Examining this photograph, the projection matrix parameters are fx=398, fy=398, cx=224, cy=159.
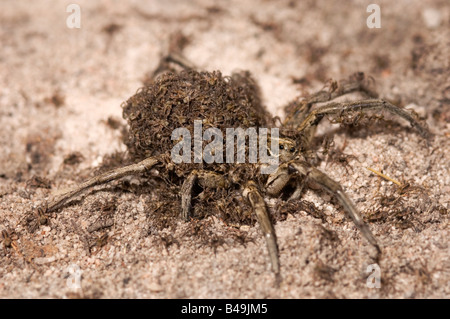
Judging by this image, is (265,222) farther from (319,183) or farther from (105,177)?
(105,177)

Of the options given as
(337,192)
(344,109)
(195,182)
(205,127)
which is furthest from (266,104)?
(337,192)

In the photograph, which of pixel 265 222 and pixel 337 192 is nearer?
pixel 337 192

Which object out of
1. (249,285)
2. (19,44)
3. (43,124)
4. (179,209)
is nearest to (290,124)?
(179,209)

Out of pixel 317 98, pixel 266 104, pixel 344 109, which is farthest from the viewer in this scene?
pixel 266 104

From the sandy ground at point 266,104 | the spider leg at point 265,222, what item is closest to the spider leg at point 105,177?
the sandy ground at point 266,104

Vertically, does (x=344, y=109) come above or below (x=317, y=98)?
below

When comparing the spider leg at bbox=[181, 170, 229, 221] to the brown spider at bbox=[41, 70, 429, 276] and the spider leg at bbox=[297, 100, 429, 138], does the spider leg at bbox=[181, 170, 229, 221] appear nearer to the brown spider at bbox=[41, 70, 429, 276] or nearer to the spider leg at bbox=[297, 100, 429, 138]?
the brown spider at bbox=[41, 70, 429, 276]

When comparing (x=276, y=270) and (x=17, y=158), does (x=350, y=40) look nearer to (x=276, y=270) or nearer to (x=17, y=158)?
(x=276, y=270)
